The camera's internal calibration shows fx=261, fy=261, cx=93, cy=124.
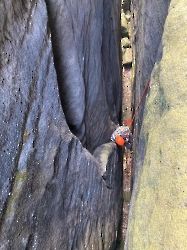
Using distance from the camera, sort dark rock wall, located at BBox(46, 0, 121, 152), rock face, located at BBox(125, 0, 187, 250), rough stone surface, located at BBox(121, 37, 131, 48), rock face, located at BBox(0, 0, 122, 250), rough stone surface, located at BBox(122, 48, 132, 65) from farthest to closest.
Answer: rough stone surface, located at BBox(121, 37, 131, 48), rough stone surface, located at BBox(122, 48, 132, 65), dark rock wall, located at BBox(46, 0, 121, 152), rock face, located at BBox(0, 0, 122, 250), rock face, located at BBox(125, 0, 187, 250)

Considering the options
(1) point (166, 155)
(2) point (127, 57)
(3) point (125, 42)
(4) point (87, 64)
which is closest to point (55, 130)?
(1) point (166, 155)

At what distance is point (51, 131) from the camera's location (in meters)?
2.58

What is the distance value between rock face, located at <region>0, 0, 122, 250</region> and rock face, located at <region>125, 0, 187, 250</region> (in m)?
0.74

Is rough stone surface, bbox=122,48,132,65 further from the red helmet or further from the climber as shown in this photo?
the red helmet

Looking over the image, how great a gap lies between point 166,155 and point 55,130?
3.64 feet

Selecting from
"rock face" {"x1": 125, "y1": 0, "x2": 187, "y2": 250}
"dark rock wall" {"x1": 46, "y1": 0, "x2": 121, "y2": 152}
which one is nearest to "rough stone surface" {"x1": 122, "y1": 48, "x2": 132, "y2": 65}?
"dark rock wall" {"x1": 46, "y1": 0, "x2": 121, "y2": 152}

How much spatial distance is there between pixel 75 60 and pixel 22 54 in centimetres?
94

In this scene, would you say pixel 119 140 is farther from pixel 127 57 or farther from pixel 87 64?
pixel 127 57

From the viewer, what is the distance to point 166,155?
2.21m

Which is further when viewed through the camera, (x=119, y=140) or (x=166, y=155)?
(x=119, y=140)

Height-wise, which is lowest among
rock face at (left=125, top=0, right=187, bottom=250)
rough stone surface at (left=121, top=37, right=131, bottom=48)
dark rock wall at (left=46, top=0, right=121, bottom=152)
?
rock face at (left=125, top=0, right=187, bottom=250)

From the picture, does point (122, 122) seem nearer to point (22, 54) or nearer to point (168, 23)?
point (168, 23)

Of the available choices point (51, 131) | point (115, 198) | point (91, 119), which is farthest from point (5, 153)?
point (115, 198)

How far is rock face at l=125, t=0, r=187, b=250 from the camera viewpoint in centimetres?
195
